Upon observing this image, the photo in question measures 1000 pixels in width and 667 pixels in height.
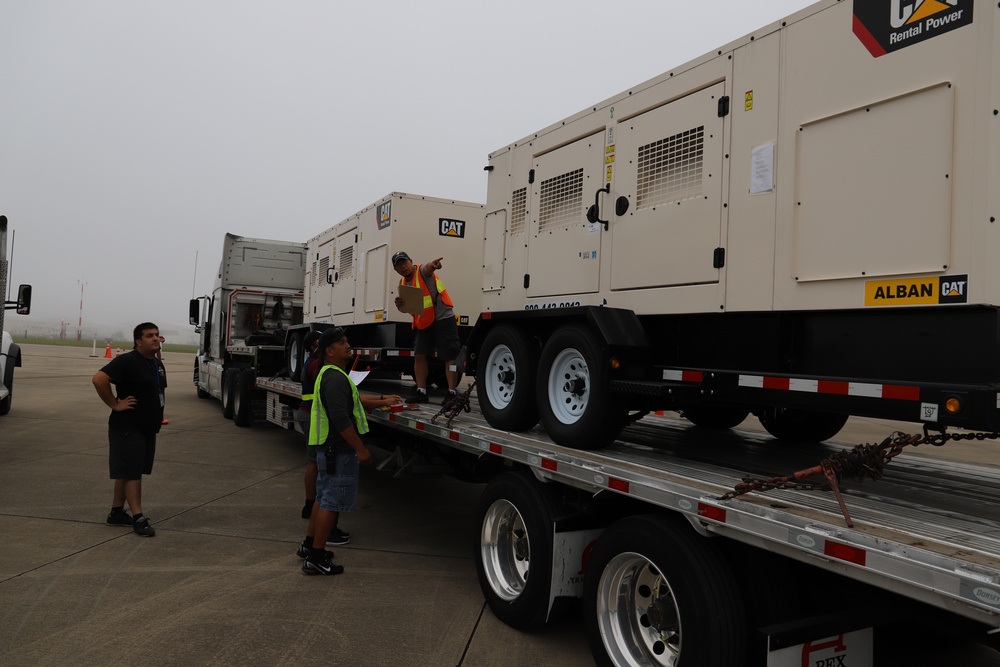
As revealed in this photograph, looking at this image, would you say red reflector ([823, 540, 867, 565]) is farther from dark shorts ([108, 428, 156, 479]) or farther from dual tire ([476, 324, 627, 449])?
dark shorts ([108, 428, 156, 479])

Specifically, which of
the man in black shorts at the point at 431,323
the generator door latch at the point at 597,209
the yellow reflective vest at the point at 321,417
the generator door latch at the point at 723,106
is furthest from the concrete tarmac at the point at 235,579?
the generator door latch at the point at 723,106

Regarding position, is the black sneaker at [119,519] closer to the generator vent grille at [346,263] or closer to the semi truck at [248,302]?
the generator vent grille at [346,263]

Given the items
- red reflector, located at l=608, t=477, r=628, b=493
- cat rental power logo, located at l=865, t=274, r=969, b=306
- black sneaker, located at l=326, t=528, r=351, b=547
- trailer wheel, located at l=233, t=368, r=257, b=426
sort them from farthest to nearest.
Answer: trailer wheel, located at l=233, t=368, r=257, b=426 < black sneaker, located at l=326, t=528, r=351, b=547 < red reflector, located at l=608, t=477, r=628, b=493 < cat rental power logo, located at l=865, t=274, r=969, b=306

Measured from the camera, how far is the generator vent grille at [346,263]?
10.1 metres

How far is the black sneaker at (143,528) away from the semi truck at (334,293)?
107 inches

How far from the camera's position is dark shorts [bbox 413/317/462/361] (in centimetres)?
670

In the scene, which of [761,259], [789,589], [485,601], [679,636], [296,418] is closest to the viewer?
[789,589]

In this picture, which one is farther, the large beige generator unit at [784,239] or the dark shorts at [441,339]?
the dark shorts at [441,339]

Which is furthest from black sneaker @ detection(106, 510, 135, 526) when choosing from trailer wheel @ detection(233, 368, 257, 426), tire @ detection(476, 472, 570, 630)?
trailer wheel @ detection(233, 368, 257, 426)

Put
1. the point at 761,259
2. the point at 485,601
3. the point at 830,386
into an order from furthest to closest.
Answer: the point at 485,601
the point at 761,259
the point at 830,386

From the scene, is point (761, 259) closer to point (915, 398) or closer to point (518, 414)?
point (915, 398)

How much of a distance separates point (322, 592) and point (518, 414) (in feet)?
5.88

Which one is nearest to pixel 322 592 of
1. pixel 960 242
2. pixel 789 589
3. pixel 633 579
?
pixel 633 579

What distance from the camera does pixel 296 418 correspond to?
8.93m
